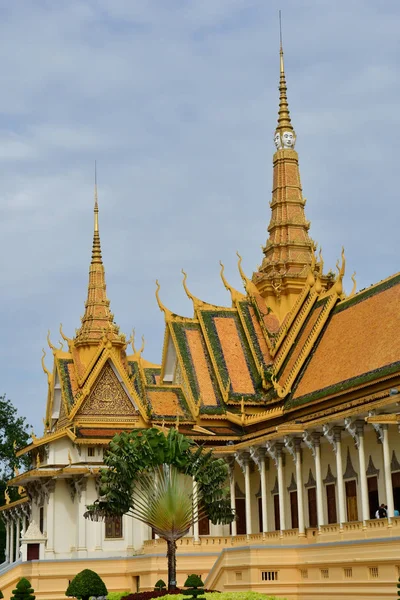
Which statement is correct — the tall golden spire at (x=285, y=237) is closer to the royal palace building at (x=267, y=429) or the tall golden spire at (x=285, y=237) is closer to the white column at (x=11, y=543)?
the royal palace building at (x=267, y=429)

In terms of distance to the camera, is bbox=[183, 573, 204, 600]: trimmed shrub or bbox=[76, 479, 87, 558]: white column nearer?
bbox=[183, 573, 204, 600]: trimmed shrub

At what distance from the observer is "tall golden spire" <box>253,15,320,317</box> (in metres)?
44.5

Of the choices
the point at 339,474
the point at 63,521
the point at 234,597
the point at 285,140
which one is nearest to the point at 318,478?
the point at 339,474

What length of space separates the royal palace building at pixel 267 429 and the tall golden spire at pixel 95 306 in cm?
671

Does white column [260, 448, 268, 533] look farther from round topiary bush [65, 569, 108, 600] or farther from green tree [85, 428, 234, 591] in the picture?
round topiary bush [65, 569, 108, 600]

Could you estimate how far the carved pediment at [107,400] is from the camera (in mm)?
40594

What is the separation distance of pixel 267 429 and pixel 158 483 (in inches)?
305

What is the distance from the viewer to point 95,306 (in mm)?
57500

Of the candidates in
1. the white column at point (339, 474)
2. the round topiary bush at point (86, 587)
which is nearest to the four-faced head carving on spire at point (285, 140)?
the white column at point (339, 474)

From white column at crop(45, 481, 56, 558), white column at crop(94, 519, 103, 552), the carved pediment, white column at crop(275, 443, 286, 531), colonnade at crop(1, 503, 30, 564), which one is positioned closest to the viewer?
white column at crop(275, 443, 286, 531)

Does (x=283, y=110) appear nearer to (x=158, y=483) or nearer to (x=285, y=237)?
(x=285, y=237)

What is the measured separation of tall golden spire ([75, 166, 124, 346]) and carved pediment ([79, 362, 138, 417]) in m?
13.8

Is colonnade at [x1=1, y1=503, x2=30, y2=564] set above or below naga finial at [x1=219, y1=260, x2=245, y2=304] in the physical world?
below

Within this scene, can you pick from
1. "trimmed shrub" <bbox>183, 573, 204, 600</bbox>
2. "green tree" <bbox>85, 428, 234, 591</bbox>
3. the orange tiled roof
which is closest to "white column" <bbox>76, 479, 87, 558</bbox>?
the orange tiled roof
